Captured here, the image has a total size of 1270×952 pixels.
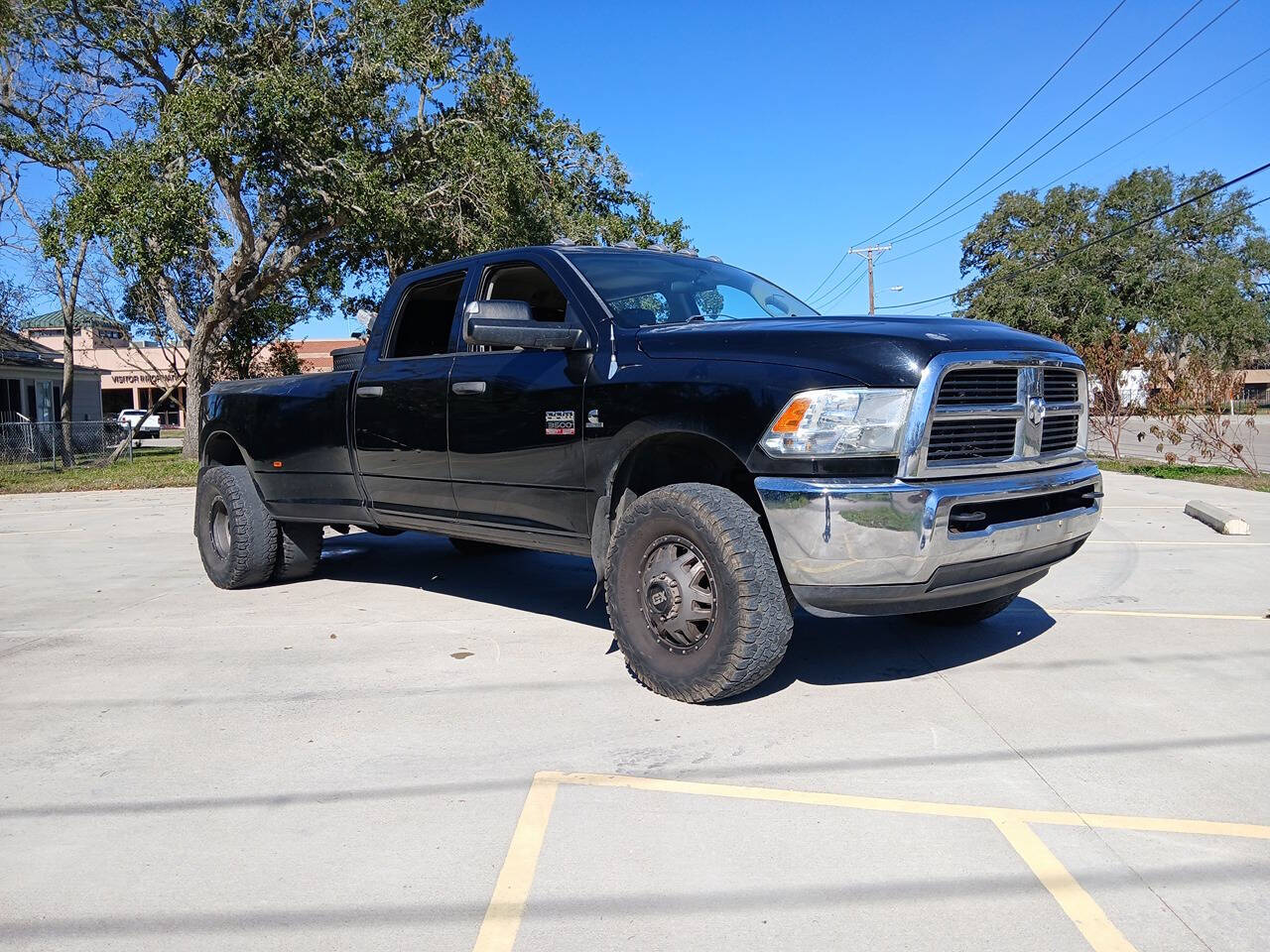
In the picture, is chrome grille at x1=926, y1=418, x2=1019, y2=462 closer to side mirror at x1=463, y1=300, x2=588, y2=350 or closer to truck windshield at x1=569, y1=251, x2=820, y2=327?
truck windshield at x1=569, y1=251, x2=820, y2=327

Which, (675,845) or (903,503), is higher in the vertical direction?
(903,503)

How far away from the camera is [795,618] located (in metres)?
6.21

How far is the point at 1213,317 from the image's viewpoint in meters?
51.2

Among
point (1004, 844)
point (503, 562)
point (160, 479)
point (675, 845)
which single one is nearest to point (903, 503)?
point (1004, 844)

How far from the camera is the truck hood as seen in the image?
3.83 meters

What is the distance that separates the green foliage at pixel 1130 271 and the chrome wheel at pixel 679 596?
48477 mm

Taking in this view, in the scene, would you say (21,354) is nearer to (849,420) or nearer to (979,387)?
(849,420)

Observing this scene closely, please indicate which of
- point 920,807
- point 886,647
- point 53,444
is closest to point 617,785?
point 920,807

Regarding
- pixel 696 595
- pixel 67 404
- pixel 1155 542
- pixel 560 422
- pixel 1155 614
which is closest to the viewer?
pixel 696 595

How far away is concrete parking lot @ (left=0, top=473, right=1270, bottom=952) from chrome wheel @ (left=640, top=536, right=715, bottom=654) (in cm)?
33

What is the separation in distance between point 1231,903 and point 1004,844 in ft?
1.93

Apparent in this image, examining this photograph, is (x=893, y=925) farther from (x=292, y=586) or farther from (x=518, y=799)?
(x=292, y=586)

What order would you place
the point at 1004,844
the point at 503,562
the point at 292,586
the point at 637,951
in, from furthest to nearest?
1. the point at 503,562
2. the point at 292,586
3. the point at 1004,844
4. the point at 637,951

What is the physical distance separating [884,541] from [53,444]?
1029 inches
